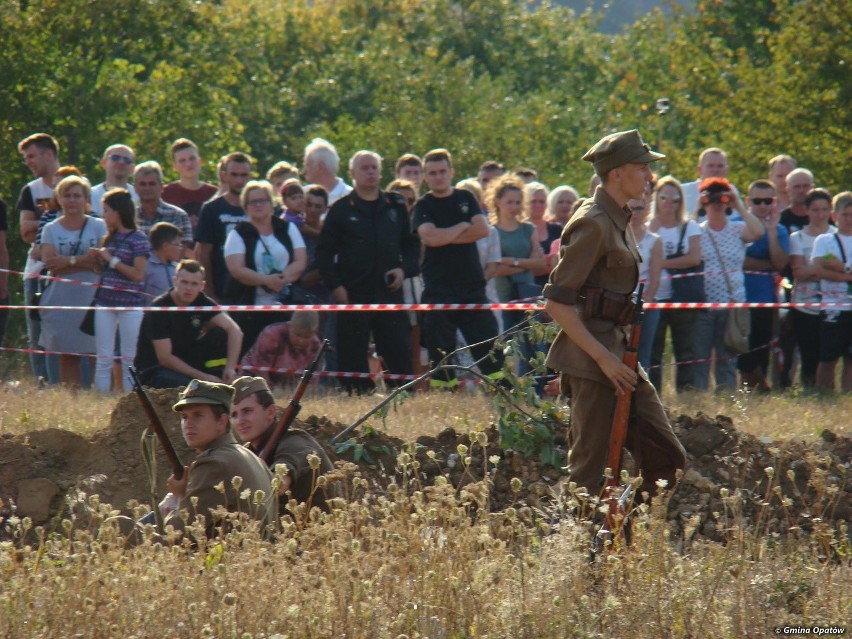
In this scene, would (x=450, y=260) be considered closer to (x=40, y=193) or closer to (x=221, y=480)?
(x=40, y=193)

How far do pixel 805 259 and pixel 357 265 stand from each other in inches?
153

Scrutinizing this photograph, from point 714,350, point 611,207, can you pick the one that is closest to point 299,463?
point 611,207

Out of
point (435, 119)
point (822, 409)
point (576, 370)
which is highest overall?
point (435, 119)

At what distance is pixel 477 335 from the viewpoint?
Result: 11.5 metres

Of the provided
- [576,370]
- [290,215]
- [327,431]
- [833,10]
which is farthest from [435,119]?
[576,370]

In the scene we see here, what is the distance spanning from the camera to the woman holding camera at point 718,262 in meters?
12.3

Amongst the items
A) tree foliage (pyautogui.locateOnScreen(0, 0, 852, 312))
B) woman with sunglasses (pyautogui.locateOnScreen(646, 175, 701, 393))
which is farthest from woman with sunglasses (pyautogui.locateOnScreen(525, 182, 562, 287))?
tree foliage (pyautogui.locateOnScreen(0, 0, 852, 312))

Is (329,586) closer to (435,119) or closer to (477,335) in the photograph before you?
(477,335)

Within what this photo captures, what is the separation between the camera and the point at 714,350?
12.6m

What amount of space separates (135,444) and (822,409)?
16.7 ft

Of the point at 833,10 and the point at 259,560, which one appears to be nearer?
the point at 259,560

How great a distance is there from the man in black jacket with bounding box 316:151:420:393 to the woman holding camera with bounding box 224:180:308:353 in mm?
324

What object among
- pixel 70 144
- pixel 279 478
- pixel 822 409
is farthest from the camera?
pixel 70 144

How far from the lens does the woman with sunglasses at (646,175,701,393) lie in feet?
39.8
